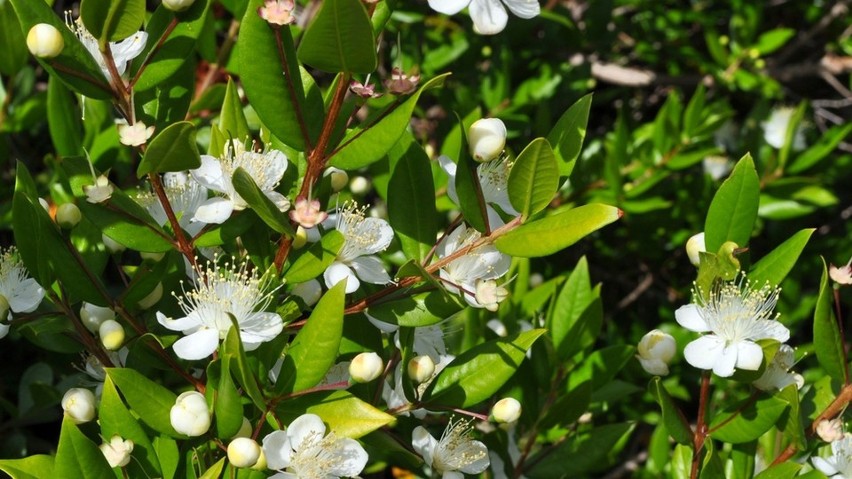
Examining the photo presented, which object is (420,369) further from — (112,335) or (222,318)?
(112,335)

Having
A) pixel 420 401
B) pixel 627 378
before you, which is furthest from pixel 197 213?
pixel 627 378

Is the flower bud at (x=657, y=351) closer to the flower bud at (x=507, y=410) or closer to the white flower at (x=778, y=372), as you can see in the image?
the white flower at (x=778, y=372)

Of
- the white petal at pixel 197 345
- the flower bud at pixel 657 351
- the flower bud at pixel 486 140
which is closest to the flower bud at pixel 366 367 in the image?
the white petal at pixel 197 345

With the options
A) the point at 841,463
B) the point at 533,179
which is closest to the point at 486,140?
the point at 533,179

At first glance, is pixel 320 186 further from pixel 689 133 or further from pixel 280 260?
pixel 689 133

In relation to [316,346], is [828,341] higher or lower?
lower
